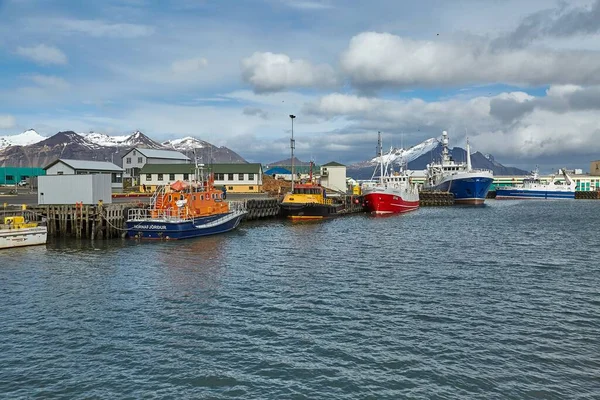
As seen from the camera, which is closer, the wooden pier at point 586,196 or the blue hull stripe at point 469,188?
the blue hull stripe at point 469,188

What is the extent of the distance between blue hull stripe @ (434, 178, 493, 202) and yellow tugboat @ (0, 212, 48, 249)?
89.0 m

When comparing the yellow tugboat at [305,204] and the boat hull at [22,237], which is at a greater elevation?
the yellow tugboat at [305,204]

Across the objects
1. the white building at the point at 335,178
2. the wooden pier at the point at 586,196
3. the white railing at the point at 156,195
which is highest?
the white building at the point at 335,178

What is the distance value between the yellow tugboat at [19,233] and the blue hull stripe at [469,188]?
89017 mm

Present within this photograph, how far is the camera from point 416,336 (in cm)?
1697

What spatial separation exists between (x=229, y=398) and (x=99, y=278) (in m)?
15.7

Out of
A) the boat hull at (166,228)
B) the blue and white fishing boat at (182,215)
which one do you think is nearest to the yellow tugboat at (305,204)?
the blue and white fishing boat at (182,215)

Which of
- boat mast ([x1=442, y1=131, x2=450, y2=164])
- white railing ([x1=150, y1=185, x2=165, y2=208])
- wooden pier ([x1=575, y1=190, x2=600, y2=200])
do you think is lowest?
wooden pier ([x1=575, y1=190, x2=600, y2=200])

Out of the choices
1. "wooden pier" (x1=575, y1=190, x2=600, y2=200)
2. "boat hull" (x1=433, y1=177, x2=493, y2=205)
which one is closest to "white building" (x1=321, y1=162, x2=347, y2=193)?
"boat hull" (x1=433, y1=177, x2=493, y2=205)

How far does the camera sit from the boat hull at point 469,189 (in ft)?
344

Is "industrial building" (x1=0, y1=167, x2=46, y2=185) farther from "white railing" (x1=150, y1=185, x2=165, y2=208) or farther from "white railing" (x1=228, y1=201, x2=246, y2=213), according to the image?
"white railing" (x1=150, y1=185, x2=165, y2=208)

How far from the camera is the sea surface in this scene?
43.8 ft

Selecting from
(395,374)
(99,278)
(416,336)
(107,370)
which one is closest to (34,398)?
(107,370)

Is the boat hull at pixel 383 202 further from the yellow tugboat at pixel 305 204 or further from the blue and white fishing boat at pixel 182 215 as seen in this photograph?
the blue and white fishing boat at pixel 182 215
